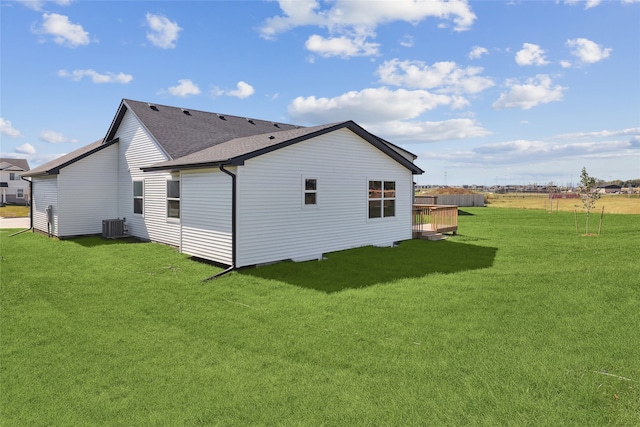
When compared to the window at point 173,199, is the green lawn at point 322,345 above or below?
below

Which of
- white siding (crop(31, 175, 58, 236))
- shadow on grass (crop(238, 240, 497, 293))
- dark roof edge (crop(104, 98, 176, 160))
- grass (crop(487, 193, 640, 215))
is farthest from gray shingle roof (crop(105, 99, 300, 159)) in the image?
grass (crop(487, 193, 640, 215))

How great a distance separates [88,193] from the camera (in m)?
16.7

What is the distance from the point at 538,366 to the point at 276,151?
26.8 feet

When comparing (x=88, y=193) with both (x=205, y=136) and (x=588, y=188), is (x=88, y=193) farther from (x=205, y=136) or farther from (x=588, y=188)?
(x=588, y=188)

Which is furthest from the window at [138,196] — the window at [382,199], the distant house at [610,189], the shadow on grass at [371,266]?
the distant house at [610,189]

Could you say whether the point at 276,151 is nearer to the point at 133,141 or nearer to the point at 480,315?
the point at 480,315

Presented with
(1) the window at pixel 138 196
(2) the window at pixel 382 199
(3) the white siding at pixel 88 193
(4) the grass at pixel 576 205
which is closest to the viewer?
(2) the window at pixel 382 199

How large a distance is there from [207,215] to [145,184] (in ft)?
20.1

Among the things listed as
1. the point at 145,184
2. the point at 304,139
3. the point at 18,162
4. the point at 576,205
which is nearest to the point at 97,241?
the point at 145,184

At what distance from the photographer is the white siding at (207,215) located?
10.3 m

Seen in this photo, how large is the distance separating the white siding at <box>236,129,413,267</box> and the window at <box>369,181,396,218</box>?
8.6 inches

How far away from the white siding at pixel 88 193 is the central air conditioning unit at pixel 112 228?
0.98m

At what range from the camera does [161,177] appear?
14.5 meters

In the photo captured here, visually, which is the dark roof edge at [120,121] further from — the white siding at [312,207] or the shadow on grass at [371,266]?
the shadow on grass at [371,266]
